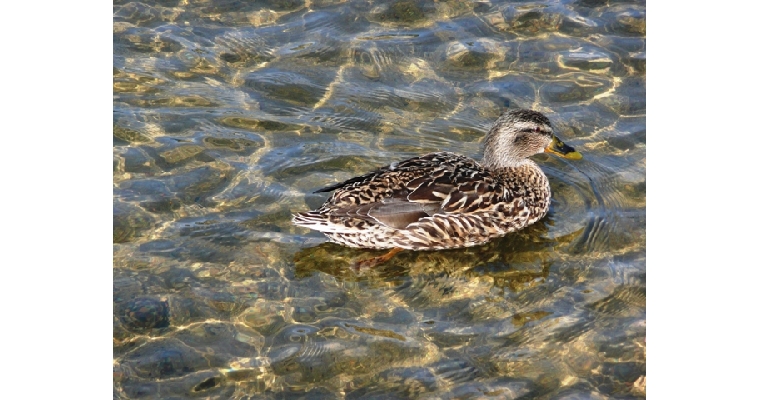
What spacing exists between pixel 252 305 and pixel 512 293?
205 centimetres

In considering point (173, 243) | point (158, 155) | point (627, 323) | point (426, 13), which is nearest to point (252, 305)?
point (173, 243)

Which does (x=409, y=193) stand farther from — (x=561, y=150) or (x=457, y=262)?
(x=561, y=150)

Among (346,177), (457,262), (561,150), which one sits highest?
(561,150)

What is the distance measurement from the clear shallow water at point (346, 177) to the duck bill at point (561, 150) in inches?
12.8

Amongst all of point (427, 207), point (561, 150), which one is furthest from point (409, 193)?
point (561, 150)

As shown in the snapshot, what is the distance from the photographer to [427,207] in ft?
25.9

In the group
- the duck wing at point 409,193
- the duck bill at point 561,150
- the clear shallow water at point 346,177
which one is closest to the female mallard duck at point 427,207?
the duck wing at point 409,193

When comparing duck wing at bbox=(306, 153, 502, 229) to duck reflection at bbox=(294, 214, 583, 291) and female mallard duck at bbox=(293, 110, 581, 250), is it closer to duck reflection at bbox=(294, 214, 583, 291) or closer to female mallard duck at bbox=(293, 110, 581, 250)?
female mallard duck at bbox=(293, 110, 581, 250)

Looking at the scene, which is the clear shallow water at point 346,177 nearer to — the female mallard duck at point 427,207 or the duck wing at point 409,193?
the female mallard duck at point 427,207

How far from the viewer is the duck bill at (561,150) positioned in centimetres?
866

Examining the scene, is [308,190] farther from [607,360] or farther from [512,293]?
[607,360]

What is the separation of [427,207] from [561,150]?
158 centimetres

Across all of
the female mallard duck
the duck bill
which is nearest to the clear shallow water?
the female mallard duck

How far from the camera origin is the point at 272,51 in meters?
10.4
